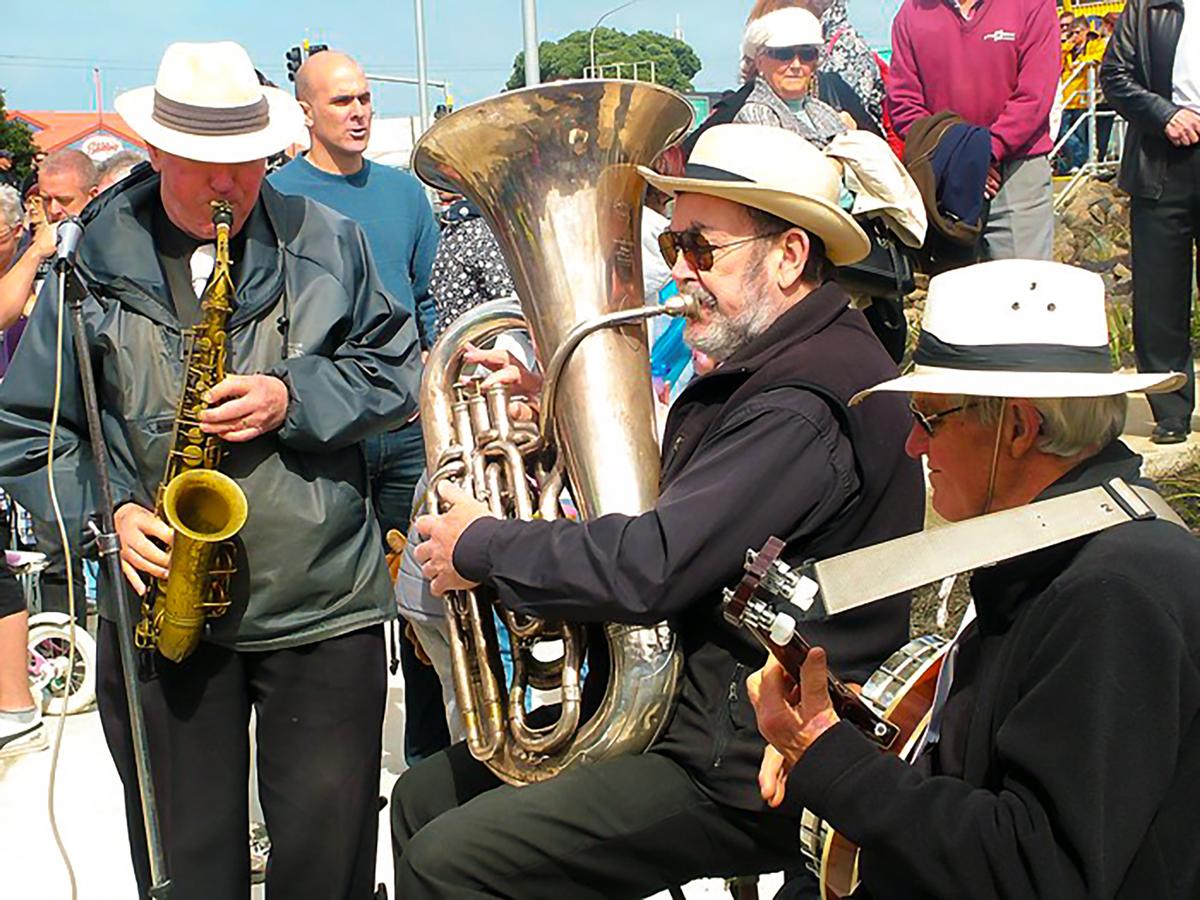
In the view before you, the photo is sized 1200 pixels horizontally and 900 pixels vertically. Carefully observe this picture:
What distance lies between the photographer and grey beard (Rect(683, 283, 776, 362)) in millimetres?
2668

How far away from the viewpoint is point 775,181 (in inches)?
103

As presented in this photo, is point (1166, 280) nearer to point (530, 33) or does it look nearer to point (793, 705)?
point (793, 705)

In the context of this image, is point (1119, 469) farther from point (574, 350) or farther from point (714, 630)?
point (574, 350)

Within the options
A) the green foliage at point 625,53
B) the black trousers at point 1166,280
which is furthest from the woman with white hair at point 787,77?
the green foliage at point 625,53

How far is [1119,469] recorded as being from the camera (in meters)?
1.82

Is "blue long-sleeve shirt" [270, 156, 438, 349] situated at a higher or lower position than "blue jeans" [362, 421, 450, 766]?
higher

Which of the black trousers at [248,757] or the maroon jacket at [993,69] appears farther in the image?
the maroon jacket at [993,69]

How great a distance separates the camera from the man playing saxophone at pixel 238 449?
8.93 feet

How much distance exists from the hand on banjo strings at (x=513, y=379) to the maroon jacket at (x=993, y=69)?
10.6ft

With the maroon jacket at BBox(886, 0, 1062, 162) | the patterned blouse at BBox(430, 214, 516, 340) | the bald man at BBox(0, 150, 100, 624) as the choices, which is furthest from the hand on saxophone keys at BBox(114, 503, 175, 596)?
the maroon jacket at BBox(886, 0, 1062, 162)

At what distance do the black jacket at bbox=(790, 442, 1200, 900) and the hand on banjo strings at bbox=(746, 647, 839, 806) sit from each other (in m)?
→ 0.08

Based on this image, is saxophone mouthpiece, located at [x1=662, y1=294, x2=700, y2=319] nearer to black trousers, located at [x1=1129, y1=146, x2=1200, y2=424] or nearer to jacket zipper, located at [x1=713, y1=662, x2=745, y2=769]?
jacket zipper, located at [x1=713, y1=662, x2=745, y2=769]

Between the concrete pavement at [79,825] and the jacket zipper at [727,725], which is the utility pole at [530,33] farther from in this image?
the jacket zipper at [727,725]

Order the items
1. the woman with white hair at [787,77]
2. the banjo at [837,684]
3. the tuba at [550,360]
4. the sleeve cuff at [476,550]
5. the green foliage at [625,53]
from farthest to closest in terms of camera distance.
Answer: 1. the green foliage at [625,53]
2. the woman with white hair at [787,77]
3. the tuba at [550,360]
4. the sleeve cuff at [476,550]
5. the banjo at [837,684]
